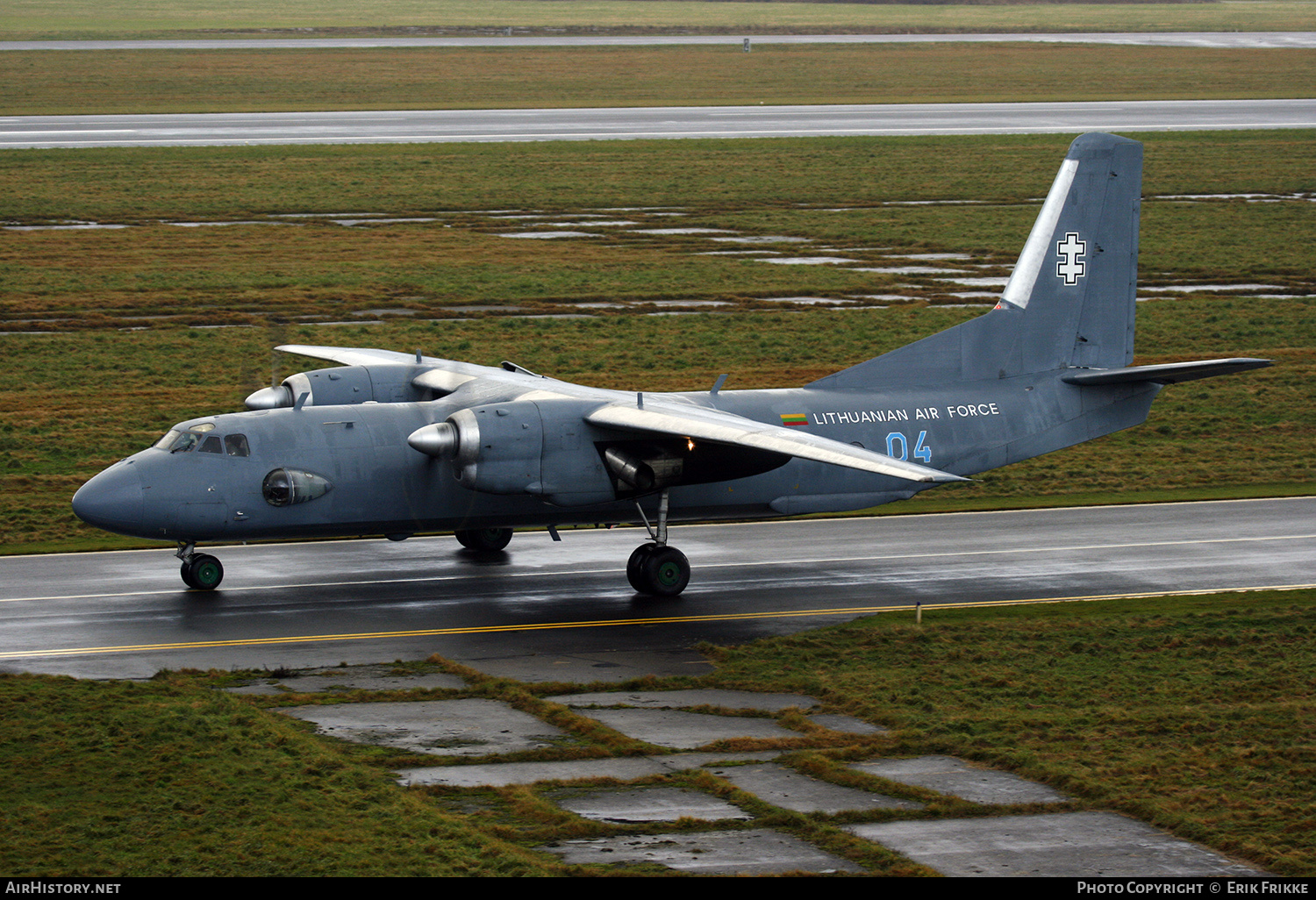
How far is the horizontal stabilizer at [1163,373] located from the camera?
89.7 feet

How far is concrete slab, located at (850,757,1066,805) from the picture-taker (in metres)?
16.7

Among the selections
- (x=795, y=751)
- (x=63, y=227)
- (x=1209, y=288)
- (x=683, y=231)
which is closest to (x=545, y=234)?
(x=683, y=231)

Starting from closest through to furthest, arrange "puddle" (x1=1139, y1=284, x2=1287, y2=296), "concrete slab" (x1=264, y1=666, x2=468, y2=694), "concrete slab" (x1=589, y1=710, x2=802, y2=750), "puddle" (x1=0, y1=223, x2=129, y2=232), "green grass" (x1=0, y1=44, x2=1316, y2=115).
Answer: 1. "concrete slab" (x1=589, y1=710, x2=802, y2=750)
2. "concrete slab" (x1=264, y1=666, x2=468, y2=694)
3. "puddle" (x1=1139, y1=284, x2=1287, y2=296)
4. "puddle" (x1=0, y1=223, x2=129, y2=232)
5. "green grass" (x1=0, y1=44, x2=1316, y2=115)

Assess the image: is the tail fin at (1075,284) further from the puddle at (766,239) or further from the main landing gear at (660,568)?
the puddle at (766,239)

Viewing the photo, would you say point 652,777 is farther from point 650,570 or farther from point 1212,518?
point 1212,518

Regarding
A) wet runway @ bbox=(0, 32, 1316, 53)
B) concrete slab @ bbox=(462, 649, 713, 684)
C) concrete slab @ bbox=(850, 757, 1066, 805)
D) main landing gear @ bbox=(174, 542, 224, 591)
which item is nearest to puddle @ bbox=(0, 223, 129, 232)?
main landing gear @ bbox=(174, 542, 224, 591)

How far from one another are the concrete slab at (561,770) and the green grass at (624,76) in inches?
3510

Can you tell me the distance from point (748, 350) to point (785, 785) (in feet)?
99.5

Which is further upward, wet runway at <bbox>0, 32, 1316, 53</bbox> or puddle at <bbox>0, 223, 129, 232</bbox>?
wet runway at <bbox>0, 32, 1316, 53</bbox>

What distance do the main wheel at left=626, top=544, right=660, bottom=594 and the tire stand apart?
0.11ft

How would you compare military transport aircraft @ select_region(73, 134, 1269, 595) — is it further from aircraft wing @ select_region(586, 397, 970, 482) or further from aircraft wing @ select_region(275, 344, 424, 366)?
aircraft wing @ select_region(275, 344, 424, 366)

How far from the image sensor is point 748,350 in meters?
46.6

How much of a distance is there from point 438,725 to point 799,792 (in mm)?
4964
